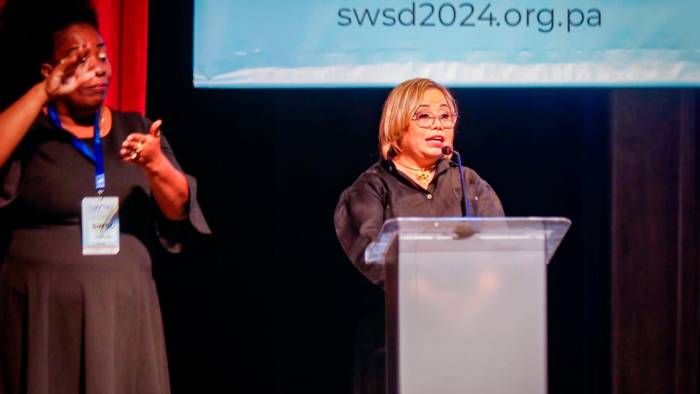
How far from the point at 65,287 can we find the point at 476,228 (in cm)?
113

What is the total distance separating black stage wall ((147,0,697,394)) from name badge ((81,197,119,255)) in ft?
3.93

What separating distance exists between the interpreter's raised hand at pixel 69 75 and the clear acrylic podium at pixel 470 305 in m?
1.01

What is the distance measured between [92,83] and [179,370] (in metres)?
1.57

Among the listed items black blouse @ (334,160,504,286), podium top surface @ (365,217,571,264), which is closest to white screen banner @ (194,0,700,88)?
black blouse @ (334,160,504,286)

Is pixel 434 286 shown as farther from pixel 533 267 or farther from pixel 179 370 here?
pixel 179 370

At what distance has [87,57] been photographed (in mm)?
2582

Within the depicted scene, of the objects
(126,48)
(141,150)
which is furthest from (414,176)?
(126,48)

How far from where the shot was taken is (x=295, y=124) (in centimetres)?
378

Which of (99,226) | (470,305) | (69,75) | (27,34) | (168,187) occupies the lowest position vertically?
(470,305)

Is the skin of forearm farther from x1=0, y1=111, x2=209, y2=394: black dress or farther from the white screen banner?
the white screen banner

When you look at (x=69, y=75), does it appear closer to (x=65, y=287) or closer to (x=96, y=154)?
(x=96, y=154)

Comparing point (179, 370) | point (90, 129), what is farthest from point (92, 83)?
point (179, 370)

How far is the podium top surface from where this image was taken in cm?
205

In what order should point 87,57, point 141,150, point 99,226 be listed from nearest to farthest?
point 141,150, point 99,226, point 87,57
